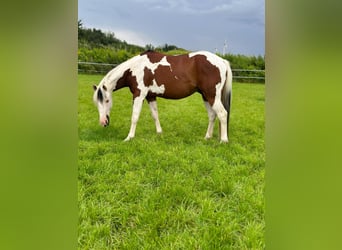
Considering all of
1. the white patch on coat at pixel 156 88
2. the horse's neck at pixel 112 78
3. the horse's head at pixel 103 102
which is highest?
the horse's neck at pixel 112 78

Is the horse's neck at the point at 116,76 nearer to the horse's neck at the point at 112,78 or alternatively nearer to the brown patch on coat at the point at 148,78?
the horse's neck at the point at 112,78

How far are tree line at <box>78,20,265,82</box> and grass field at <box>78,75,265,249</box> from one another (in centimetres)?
5

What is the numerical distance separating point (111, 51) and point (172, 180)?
0.41 m

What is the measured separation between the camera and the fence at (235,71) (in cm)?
82

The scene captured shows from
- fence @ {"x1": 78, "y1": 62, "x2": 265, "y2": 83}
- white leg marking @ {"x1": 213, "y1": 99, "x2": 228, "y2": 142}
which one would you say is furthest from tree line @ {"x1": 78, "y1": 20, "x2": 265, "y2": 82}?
white leg marking @ {"x1": 213, "y1": 99, "x2": 228, "y2": 142}

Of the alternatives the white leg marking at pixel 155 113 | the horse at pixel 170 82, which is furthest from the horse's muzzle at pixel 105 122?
the white leg marking at pixel 155 113

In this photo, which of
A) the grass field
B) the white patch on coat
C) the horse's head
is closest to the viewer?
the grass field

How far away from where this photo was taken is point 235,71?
92 centimetres

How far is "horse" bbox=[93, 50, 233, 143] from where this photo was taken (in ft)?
3.05

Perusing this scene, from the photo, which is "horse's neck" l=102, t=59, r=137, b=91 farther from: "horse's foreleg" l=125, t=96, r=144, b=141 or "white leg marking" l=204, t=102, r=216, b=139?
"white leg marking" l=204, t=102, r=216, b=139

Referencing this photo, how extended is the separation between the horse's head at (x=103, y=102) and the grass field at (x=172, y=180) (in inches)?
0.7

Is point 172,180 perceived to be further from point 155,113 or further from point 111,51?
point 111,51
